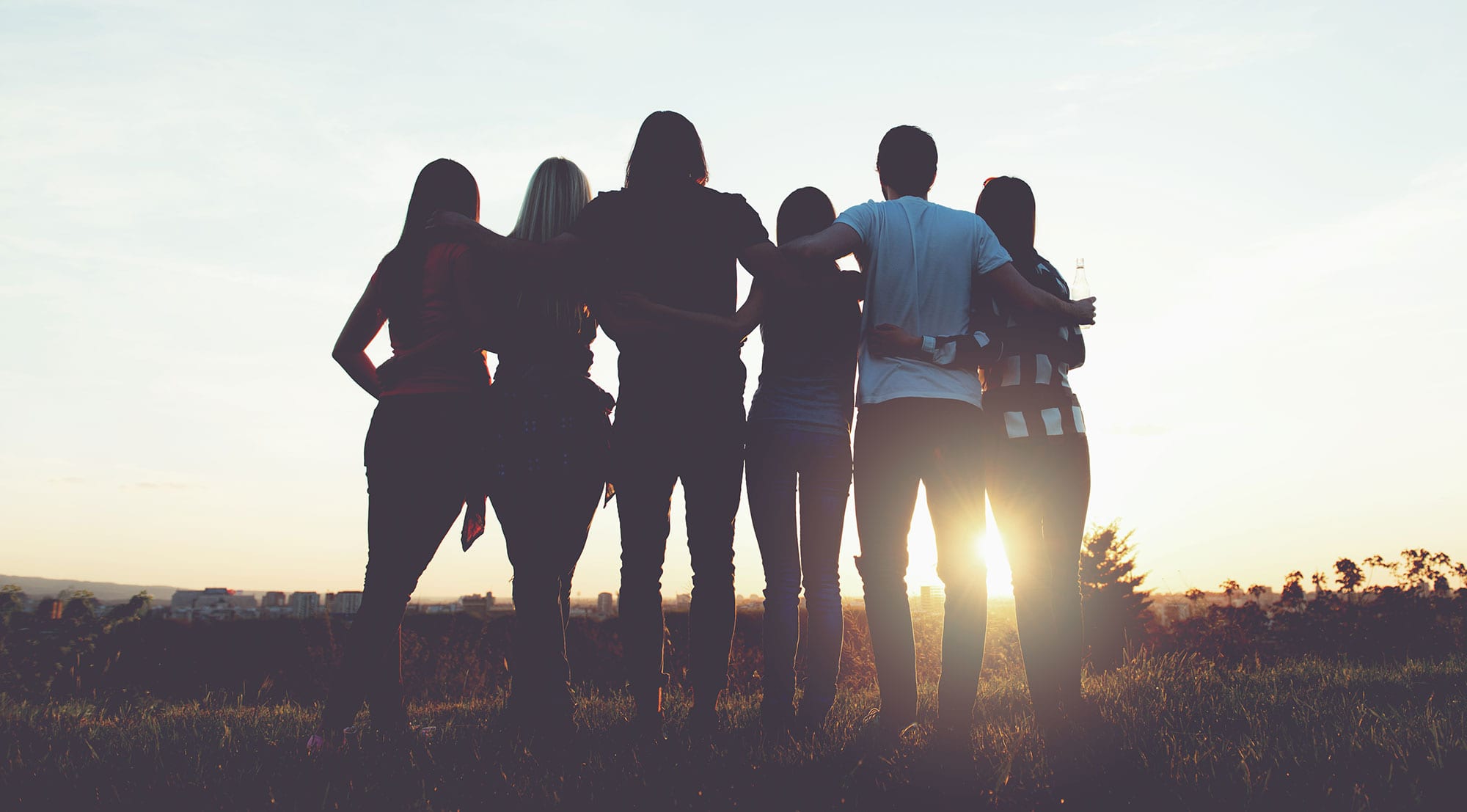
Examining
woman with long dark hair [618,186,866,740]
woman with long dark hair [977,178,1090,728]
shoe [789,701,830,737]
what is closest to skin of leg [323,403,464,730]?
woman with long dark hair [618,186,866,740]

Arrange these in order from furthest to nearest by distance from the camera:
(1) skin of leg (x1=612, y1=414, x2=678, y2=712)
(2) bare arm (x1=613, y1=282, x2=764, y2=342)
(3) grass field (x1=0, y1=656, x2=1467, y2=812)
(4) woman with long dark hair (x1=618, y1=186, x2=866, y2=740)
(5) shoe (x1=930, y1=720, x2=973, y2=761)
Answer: (4) woman with long dark hair (x1=618, y1=186, x2=866, y2=740) → (2) bare arm (x1=613, y1=282, x2=764, y2=342) → (1) skin of leg (x1=612, y1=414, x2=678, y2=712) → (5) shoe (x1=930, y1=720, x2=973, y2=761) → (3) grass field (x1=0, y1=656, x2=1467, y2=812)

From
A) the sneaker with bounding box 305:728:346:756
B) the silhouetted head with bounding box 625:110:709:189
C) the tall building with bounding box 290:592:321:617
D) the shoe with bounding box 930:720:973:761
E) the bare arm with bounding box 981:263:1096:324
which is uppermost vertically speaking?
the silhouetted head with bounding box 625:110:709:189

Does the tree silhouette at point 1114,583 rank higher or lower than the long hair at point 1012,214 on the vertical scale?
lower

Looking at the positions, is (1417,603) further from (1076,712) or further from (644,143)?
(644,143)

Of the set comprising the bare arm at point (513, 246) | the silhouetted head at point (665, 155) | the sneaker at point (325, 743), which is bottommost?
the sneaker at point (325, 743)

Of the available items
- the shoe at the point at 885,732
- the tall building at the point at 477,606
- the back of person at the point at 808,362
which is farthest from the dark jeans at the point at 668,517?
the tall building at the point at 477,606

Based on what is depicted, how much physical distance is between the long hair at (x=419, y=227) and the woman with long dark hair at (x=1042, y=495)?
2.51 metres

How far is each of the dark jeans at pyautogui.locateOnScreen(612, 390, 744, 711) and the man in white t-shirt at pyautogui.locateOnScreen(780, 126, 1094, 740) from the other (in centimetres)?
58

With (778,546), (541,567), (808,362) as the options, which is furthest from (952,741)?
(541,567)

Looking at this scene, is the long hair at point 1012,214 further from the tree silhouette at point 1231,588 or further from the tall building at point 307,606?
the tall building at point 307,606

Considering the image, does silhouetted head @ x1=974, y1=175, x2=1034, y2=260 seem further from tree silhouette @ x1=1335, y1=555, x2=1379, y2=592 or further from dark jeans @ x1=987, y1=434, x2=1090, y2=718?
tree silhouette @ x1=1335, y1=555, x2=1379, y2=592

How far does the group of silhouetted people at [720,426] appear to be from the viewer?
3350 millimetres

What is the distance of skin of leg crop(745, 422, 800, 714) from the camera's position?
138 inches

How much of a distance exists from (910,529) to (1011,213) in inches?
61.2
